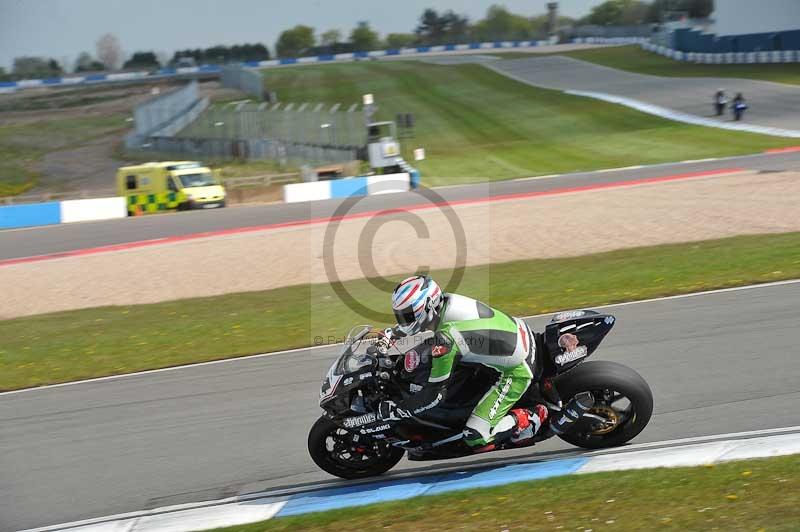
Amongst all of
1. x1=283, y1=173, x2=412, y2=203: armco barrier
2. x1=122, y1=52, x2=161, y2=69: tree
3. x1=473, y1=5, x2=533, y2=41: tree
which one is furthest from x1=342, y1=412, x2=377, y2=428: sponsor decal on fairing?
x1=473, y1=5, x2=533, y2=41: tree

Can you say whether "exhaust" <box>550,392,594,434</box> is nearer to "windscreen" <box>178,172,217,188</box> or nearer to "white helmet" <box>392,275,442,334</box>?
"white helmet" <box>392,275,442,334</box>

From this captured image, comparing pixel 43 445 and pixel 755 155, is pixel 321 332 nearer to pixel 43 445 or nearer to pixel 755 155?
pixel 43 445

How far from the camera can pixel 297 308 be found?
14.0m

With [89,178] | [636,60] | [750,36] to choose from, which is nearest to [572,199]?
[89,178]

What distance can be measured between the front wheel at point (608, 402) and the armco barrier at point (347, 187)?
2612 centimetres

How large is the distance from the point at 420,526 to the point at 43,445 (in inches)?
189

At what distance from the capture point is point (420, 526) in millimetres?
5883

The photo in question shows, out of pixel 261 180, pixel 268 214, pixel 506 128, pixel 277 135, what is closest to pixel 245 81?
pixel 506 128

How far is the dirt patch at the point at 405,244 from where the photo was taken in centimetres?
1672

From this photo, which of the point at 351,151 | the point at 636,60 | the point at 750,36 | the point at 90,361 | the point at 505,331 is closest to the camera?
the point at 505,331

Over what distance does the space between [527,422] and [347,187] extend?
27.2 metres

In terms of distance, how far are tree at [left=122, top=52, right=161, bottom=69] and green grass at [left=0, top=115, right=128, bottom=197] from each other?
46895 mm

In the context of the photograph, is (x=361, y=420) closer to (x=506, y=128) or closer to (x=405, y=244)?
(x=405, y=244)

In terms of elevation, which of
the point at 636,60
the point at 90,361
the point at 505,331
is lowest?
the point at 90,361
